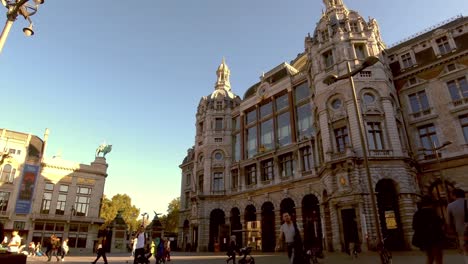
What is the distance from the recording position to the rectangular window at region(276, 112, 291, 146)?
3828cm

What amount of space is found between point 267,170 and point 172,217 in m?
47.3

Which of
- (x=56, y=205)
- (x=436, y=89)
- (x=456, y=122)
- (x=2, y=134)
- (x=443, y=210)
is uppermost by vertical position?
(x=2, y=134)

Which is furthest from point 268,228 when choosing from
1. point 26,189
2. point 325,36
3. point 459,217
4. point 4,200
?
point 4,200

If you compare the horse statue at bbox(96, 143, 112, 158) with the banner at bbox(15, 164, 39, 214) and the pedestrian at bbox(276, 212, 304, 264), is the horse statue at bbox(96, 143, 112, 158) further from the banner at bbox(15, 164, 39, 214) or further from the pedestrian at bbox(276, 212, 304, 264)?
the pedestrian at bbox(276, 212, 304, 264)

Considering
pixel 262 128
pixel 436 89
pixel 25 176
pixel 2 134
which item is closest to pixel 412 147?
pixel 436 89

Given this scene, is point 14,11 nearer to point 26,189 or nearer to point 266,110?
point 266,110

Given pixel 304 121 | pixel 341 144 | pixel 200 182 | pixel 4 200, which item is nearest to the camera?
pixel 341 144

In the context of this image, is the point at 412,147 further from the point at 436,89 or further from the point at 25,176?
the point at 25,176

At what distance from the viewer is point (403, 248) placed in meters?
24.1

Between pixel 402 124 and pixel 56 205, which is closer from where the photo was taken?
pixel 402 124

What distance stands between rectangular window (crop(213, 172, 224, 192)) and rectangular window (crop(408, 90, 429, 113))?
26460 millimetres

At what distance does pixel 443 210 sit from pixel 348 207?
337 inches

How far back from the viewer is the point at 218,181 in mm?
43844

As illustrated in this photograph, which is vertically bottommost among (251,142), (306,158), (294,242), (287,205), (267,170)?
(294,242)
